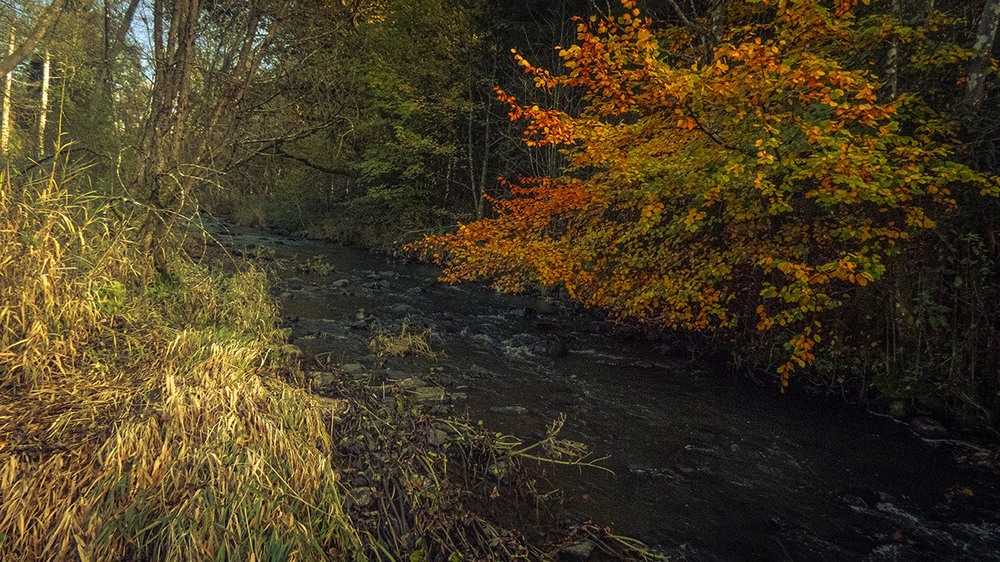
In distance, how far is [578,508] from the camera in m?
4.05

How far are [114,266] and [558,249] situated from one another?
326 inches

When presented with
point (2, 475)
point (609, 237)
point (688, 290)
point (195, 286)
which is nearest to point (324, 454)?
point (2, 475)

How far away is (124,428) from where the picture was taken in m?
2.93

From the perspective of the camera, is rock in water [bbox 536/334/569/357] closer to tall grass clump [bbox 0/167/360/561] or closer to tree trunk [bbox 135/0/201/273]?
tall grass clump [bbox 0/167/360/561]

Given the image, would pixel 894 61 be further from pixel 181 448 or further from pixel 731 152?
pixel 181 448

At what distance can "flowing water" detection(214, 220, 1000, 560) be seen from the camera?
4.08 meters

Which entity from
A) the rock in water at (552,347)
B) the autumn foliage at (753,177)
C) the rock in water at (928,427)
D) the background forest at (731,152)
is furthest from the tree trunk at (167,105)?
the rock in water at (928,427)

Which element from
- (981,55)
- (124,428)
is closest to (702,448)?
(124,428)

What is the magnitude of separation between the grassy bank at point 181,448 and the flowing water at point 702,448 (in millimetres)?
871

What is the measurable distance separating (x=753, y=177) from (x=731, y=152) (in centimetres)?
46

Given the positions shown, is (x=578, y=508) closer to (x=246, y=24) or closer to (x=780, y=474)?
(x=780, y=474)

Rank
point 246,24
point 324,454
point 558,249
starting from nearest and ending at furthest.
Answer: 1. point 324,454
2. point 246,24
3. point 558,249

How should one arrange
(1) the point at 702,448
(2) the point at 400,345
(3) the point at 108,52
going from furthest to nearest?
(2) the point at 400,345 < (3) the point at 108,52 < (1) the point at 702,448

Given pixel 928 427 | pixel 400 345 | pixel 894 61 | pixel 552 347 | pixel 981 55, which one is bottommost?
pixel 400 345
